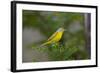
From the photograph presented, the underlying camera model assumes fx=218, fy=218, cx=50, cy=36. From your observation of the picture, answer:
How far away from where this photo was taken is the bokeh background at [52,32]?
162 cm

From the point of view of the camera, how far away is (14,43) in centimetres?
155

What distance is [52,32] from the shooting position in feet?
5.55

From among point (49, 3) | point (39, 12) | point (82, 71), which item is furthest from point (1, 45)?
point (82, 71)

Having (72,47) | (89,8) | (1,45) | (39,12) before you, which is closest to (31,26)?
(39,12)

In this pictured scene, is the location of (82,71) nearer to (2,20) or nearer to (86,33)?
(86,33)

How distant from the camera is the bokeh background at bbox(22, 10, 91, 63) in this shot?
1624 millimetres

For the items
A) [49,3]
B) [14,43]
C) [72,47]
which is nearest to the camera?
[14,43]

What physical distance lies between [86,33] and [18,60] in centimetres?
62

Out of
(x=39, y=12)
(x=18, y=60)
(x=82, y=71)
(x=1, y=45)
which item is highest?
(x=39, y=12)

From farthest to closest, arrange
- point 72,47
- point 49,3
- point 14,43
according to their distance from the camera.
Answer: point 72,47, point 49,3, point 14,43

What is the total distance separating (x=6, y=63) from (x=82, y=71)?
63 cm

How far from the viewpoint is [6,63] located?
1.57 m

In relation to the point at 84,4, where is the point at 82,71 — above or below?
below

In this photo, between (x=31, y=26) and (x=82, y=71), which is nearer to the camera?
(x=31, y=26)
